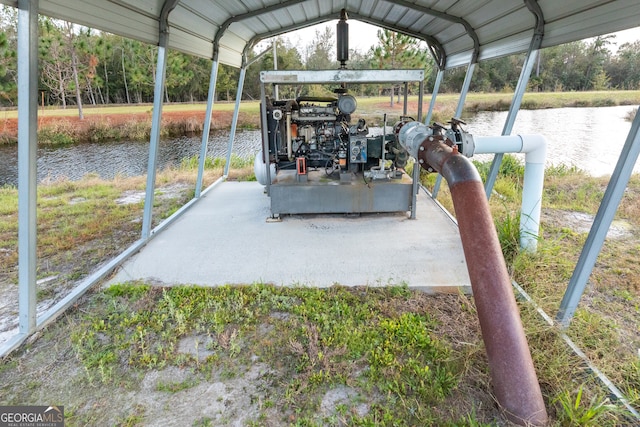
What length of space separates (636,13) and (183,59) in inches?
881

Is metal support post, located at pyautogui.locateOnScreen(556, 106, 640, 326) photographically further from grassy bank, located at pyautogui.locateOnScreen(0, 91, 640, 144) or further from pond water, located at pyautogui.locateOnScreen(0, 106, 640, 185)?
grassy bank, located at pyautogui.locateOnScreen(0, 91, 640, 144)

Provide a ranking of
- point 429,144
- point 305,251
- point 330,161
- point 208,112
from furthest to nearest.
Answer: point 208,112
point 330,161
point 305,251
point 429,144

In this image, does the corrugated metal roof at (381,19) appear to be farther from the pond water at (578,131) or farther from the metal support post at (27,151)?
the pond water at (578,131)

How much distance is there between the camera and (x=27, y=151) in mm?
2160

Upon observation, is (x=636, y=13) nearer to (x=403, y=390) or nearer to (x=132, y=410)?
(x=403, y=390)

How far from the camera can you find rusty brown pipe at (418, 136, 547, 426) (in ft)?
5.33

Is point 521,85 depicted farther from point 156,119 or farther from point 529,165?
point 156,119

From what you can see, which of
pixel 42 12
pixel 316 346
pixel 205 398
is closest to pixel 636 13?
pixel 316 346

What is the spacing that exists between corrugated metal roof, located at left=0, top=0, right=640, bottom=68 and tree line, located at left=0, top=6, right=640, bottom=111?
720 cm

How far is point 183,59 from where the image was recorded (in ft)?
68.4

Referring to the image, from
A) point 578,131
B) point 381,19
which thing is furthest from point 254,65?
point 381,19

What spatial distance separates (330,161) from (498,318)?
3.41 meters

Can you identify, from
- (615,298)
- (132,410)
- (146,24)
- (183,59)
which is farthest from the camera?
(183,59)

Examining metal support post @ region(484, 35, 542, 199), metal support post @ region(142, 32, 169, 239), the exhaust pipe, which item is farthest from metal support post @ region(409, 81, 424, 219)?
metal support post @ region(142, 32, 169, 239)
